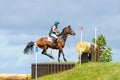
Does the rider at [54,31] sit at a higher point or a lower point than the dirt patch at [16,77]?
higher

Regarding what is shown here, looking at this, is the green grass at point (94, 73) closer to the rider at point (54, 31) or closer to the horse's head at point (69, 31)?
the rider at point (54, 31)

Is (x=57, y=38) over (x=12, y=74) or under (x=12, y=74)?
over

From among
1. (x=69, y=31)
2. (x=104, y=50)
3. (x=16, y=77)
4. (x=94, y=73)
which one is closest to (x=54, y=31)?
(x=69, y=31)

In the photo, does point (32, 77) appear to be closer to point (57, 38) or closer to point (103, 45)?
point (57, 38)

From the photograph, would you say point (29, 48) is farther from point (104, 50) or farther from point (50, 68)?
point (104, 50)

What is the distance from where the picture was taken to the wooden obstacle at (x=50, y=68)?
3312 cm

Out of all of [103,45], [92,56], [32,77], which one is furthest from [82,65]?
[103,45]

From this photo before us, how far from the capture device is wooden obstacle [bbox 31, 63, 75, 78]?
3312 centimetres

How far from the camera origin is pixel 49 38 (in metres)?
35.4

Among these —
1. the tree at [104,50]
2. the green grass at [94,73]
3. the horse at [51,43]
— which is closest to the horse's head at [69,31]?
the horse at [51,43]

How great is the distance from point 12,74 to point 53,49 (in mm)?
3639

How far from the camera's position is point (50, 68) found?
33969 millimetres

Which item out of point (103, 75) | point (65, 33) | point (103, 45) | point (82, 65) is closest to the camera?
point (103, 75)

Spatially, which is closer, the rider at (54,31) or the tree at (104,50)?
the rider at (54,31)
